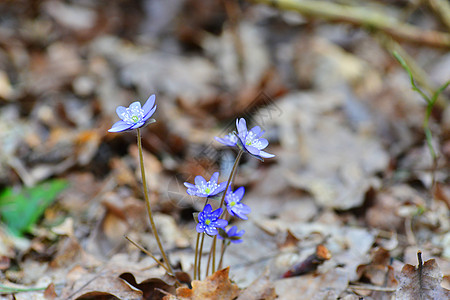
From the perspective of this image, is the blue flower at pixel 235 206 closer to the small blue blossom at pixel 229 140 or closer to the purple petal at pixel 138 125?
the small blue blossom at pixel 229 140

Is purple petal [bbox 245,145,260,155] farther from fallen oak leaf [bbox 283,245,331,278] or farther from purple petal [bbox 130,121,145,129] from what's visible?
fallen oak leaf [bbox 283,245,331,278]

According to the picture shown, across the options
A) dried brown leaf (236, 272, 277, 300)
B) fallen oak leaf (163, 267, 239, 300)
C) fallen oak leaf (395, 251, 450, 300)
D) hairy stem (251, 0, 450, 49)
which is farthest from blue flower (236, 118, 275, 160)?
hairy stem (251, 0, 450, 49)

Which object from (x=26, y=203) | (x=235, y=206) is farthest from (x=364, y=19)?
(x=26, y=203)

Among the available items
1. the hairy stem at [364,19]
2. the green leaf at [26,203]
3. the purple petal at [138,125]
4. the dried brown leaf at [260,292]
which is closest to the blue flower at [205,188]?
the purple petal at [138,125]

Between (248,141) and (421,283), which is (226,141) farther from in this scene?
(421,283)

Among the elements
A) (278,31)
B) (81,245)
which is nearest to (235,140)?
(81,245)

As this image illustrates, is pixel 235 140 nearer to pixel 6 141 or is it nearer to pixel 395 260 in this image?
pixel 395 260
